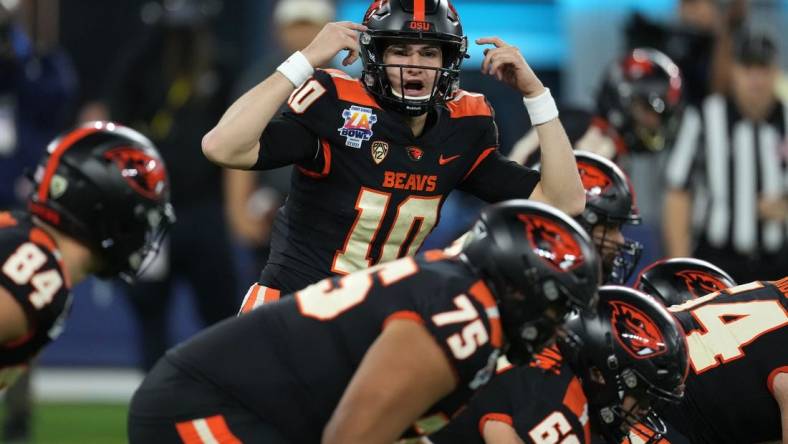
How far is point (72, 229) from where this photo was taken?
4.12 meters

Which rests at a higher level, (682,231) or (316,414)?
(316,414)

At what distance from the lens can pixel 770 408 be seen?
471cm

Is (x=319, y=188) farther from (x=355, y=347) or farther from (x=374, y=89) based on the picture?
(x=355, y=347)

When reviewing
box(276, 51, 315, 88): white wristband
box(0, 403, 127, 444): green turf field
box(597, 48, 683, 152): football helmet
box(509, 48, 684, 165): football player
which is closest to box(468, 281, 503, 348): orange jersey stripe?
box(276, 51, 315, 88): white wristband

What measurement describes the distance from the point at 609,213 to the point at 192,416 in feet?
6.51

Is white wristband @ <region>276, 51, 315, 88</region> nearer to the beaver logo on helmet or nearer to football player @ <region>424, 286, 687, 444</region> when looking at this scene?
the beaver logo on helmet

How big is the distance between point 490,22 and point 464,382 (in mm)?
9371

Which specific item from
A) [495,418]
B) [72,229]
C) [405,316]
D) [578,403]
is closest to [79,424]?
[72,229]

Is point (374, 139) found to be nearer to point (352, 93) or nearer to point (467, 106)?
point (352, 93)

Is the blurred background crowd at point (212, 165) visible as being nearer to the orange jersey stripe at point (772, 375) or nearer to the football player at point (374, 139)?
the football player at point (374, 139)

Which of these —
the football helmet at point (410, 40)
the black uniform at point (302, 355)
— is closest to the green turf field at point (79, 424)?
the football helmet at point (410, 40)

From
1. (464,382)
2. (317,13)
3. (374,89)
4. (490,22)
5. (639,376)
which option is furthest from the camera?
(490,22)

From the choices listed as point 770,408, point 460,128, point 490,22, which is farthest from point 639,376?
point 490,22

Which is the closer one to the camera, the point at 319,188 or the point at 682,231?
the point at 319,188
